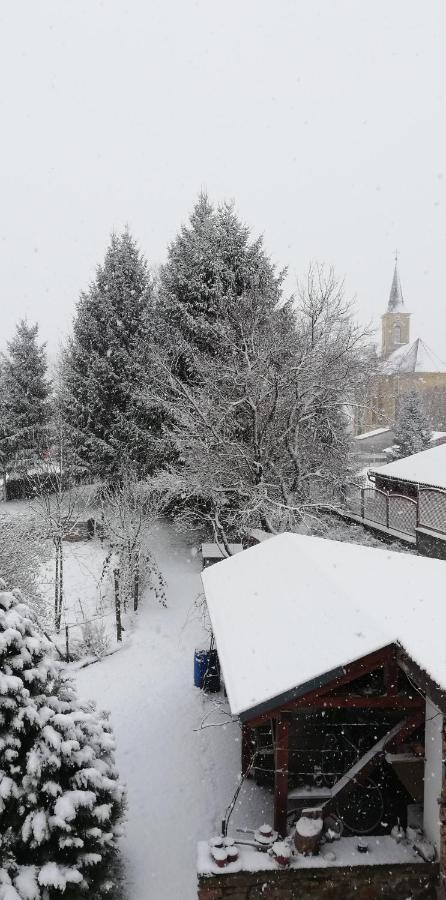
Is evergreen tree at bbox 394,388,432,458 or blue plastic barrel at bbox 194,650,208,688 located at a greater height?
evergreen tree at bbox 394,388,432,458

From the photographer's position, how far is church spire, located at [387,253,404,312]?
260 ft

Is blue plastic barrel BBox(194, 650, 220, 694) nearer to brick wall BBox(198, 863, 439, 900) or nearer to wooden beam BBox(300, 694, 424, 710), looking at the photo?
brick wall BBox(198, 863, 439, 900)

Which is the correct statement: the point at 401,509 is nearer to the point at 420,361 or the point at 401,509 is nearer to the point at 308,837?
the point at 308,837

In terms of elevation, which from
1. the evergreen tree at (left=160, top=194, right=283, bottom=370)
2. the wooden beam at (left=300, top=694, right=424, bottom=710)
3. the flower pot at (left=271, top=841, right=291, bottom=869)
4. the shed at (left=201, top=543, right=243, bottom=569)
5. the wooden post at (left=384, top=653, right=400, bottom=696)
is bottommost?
the flower pot at (left=271, top=841, right=291, bottom=869)

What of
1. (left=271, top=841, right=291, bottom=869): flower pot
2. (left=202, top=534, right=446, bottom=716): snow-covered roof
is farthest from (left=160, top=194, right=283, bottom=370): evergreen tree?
(left=271, top=841, right=291, bottom=869): flower pot

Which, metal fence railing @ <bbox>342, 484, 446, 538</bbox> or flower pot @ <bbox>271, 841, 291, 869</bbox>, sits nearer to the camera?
flower pot @ <bbox>271, 841, 291, 869</bbox>

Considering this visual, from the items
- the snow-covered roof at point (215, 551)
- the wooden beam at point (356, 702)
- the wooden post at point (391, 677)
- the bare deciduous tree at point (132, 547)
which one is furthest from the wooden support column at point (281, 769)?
the bare deciduous tree at point (132, 547)

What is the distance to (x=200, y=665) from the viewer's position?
11242 mm

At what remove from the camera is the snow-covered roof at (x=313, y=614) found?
18.3 ft

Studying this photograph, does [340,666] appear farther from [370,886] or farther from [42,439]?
[42,439]

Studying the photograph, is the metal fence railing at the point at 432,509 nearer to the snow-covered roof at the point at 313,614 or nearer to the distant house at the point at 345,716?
the snow-covered roof at the point at 313,614

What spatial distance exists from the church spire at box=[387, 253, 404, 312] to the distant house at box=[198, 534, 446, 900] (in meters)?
77.0

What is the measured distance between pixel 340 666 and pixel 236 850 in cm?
224

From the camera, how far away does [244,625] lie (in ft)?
24.1
